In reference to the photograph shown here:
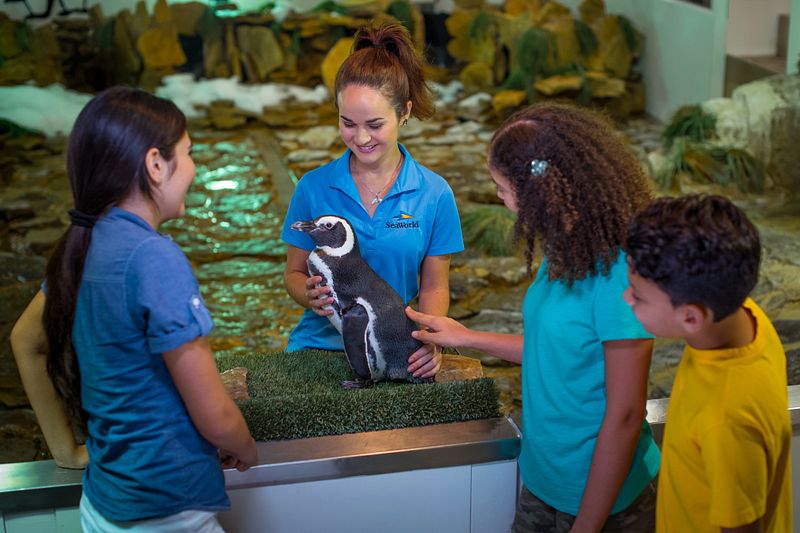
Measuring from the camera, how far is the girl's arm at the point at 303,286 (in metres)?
2.25

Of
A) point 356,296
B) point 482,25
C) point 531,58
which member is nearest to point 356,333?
point 356,296

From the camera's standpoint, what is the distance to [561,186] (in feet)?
5.56

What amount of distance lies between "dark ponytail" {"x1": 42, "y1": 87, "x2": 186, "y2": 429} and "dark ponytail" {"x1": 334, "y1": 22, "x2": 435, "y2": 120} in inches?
34.5

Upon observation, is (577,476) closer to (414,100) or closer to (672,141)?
(414,100)

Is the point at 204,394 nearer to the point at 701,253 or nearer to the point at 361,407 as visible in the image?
the point at 361,407

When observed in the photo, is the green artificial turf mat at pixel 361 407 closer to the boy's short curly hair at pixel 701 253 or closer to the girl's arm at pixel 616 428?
the girl's arm at pixel 616 428

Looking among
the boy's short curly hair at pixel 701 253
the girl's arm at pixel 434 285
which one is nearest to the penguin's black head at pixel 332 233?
the girl's arm at pixel 434 285

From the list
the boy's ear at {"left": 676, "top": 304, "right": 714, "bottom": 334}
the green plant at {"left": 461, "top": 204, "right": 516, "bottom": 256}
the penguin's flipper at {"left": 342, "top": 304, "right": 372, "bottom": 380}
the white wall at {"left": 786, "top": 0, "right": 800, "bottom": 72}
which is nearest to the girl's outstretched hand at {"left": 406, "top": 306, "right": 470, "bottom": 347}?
the penguin's flipper at {"left": 342, "top": 304, "right": 372, "bottom": 380}

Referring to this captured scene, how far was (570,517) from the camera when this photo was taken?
71.9 inches

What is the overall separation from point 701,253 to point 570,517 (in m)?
0.63

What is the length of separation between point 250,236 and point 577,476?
485 centimetres

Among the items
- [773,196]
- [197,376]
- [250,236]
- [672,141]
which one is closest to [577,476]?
[197,376]

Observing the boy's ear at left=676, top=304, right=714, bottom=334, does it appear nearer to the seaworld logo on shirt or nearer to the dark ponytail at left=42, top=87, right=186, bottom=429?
the dark ponytail at left=42, top=87, right=186, bottom=429

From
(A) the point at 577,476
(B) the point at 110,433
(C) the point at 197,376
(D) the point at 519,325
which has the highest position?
(C) the point at 197,376
